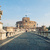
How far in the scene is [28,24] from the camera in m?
199

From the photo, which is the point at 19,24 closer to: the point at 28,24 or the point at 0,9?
the point at 28,24

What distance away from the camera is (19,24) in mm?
194750

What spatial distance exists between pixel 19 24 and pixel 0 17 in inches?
6956

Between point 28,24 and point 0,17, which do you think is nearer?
point 0,17

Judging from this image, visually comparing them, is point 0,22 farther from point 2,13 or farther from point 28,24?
point 28,24

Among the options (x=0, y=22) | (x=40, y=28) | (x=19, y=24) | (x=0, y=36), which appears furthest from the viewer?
(x=19, y=24)

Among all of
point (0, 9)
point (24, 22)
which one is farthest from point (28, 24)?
point (0, 9)

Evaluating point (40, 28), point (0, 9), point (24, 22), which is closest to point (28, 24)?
point (24, 22)

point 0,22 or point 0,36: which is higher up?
point 0,22

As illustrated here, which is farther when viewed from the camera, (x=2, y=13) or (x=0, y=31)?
(x=2, y=13)

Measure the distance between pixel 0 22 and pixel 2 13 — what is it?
2.01 meters

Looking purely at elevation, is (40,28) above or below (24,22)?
below

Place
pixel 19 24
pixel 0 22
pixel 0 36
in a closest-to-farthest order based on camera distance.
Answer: pixel 0 36, pixel 0 22, pixel 19 24

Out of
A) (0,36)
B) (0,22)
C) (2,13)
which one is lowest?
(0,36)
